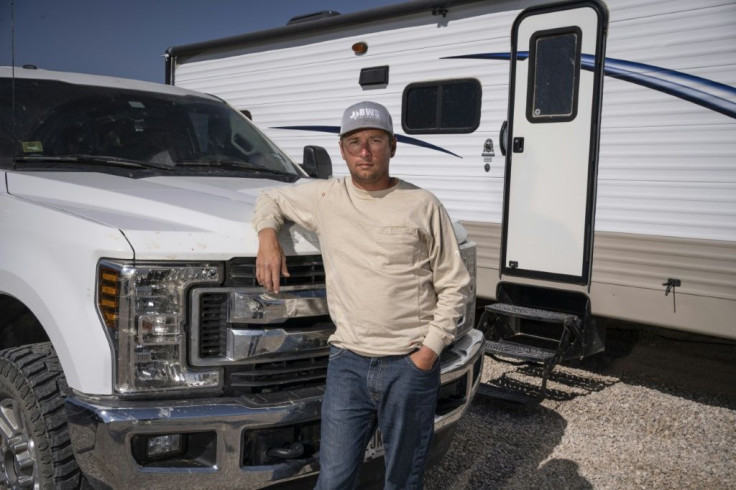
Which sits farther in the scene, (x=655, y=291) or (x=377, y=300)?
(x=655, y=291)

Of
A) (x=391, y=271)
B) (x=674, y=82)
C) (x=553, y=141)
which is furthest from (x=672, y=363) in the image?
(x=391, y=271)

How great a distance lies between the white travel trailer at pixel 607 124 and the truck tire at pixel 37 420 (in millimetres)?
3662

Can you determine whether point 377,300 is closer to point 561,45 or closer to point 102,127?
point 102,127

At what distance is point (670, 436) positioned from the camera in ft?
14.6

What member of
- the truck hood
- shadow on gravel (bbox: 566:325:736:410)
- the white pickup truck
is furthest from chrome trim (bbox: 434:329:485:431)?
shadow on gravel (bbox: 566:325:736:410)

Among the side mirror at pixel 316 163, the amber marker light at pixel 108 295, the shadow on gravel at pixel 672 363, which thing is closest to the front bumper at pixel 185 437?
the amber marker light at pixel 108 295

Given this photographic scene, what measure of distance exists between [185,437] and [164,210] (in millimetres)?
843

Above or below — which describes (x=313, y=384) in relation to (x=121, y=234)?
below

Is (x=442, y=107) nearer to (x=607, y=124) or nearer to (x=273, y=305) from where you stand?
(x=607, y=124)

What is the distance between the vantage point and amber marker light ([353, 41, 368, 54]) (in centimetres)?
650

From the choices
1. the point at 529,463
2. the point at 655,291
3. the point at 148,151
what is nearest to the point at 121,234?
the point at 148,151

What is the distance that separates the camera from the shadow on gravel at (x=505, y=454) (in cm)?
375

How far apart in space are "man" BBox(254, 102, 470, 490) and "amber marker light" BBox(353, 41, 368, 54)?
13.7 feet

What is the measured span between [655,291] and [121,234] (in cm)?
362
